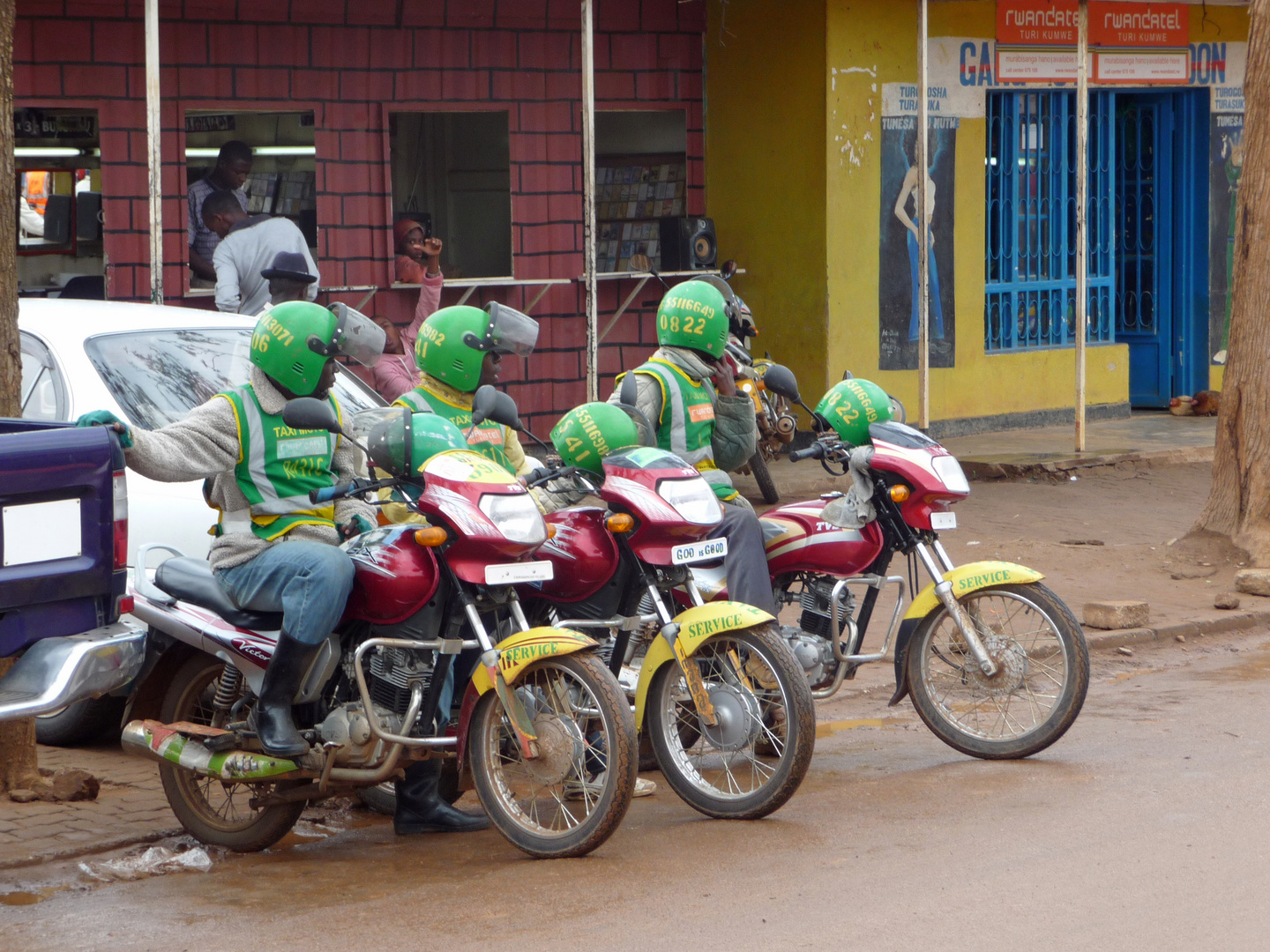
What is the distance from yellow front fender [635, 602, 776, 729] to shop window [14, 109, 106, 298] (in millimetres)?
7464

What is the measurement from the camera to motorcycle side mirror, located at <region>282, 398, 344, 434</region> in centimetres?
455

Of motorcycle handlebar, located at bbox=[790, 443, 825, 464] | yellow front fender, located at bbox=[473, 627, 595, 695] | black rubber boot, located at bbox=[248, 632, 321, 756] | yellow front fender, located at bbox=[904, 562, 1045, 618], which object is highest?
motorcycle handlebar, located at bbox=[790, 443, 825, 464]

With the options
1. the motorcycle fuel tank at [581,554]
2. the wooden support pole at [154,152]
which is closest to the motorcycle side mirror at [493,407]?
the motorcycle fuel tank at [581,554]

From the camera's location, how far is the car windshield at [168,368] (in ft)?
20.3

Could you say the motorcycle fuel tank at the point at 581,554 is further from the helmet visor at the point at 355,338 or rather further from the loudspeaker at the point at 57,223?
the loudspeaker at the point at 57,223

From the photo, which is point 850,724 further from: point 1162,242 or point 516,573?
point 1162,242

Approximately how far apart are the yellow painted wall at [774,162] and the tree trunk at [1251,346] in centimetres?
390

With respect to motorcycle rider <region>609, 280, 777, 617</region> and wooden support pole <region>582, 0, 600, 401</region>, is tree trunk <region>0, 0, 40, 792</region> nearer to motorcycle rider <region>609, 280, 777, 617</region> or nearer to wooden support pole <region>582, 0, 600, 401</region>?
motorcycle rider <region>609, 280, 777, 617</region>

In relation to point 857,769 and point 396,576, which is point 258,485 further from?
point 857,769

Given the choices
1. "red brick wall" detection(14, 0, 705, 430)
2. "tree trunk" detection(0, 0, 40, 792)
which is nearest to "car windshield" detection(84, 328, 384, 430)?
"tree trunk" detection(0, 0, 40, 792)

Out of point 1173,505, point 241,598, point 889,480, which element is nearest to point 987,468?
point 1173,505

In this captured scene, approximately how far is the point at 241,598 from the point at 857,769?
2.35 meters

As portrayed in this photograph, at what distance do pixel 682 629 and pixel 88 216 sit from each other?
25.7 ft

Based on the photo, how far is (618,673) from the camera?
565cm
